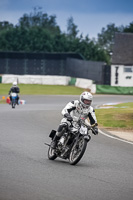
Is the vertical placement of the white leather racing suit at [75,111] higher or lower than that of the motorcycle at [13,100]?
higher

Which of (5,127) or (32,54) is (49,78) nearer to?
(32,54)

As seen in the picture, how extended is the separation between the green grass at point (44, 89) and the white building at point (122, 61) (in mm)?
7529

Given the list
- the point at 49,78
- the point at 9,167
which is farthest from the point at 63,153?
the point at 49,78

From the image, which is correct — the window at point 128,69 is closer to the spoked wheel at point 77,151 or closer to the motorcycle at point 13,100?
the motorcycle at point 13,100

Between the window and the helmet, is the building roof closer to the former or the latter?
the window

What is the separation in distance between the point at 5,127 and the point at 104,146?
559cm

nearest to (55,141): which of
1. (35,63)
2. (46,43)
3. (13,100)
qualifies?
(13,100)

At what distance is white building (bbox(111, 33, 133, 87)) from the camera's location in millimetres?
62688

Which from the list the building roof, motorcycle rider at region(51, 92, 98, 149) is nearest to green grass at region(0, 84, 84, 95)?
the building roof

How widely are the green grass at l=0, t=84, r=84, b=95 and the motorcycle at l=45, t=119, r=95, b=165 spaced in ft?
129

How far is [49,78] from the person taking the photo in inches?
2395

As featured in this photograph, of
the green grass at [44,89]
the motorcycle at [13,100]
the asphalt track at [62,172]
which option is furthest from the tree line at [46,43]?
the asphalt track at [62,172]

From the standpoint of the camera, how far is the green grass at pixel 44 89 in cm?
5138

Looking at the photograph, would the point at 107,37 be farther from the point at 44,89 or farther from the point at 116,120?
the point at 116,120
